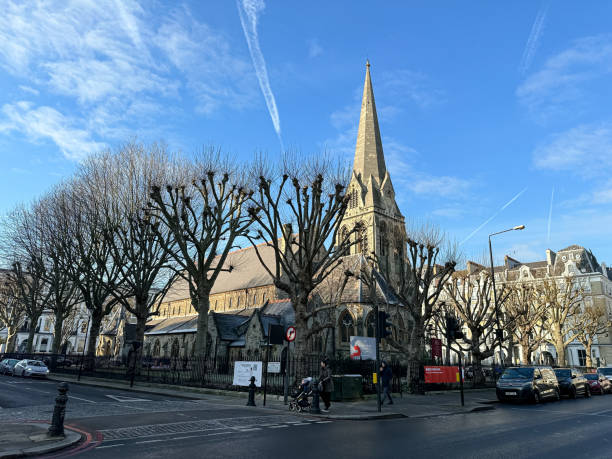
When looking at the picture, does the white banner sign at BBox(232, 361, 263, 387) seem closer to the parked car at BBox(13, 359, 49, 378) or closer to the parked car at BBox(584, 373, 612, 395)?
the parked car at BBox(13, 359, 49, 378)

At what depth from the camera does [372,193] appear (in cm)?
5491

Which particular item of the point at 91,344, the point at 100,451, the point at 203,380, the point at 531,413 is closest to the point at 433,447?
the point at 100,451

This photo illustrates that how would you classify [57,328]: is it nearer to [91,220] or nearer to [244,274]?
[91,220]

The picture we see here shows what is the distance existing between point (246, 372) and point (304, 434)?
879 cm

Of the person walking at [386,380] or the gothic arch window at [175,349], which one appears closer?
the person walking at [386,380]

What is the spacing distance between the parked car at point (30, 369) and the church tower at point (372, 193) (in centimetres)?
3353

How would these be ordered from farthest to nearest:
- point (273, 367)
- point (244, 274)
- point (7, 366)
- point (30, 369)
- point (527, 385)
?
point (244, 274), point (7, 366), point (30, 369), point (527, 385), point (273, 367)

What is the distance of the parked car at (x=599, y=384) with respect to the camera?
26.5 m

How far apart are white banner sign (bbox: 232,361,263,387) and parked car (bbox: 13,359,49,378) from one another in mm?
18498

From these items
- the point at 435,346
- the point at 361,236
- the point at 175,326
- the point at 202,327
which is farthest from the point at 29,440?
the point at 175,326

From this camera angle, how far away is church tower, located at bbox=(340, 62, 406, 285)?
53.3 meters

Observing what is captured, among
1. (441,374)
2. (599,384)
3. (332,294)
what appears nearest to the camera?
(441,374)

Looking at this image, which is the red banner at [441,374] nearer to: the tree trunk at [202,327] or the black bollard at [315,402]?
the black bollard at [315,402]

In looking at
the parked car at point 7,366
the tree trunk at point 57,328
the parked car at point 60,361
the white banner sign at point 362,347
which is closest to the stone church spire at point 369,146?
the white banner sign at point 362,347
